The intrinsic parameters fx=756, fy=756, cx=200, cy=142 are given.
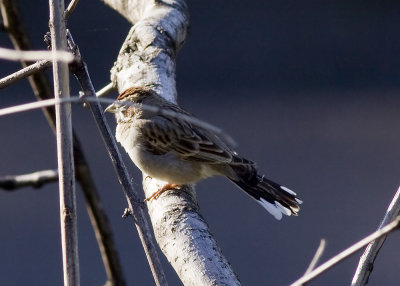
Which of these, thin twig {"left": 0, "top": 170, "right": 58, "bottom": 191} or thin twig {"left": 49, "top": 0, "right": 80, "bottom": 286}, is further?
thin twig {"left": 49, "top": 0, "right": 80, "bottom": 286}

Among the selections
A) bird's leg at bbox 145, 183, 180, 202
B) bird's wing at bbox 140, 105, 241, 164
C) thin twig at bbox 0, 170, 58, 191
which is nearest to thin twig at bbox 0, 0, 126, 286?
bird's leg at bbox 145, 183, 180, 202

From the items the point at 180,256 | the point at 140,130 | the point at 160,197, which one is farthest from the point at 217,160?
the point at 180,256

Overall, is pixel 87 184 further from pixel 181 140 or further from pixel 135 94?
pixel 181 140

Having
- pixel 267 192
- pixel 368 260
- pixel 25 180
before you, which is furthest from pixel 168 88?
pixel 25 180

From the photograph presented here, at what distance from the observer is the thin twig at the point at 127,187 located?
6.02 feet

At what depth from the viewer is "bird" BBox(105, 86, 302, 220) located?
4.02 metres

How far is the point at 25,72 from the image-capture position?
197 centimetres

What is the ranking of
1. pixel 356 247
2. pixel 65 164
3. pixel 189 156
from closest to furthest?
pixel 356 247 → pixel 65 164 → pixel 189 156

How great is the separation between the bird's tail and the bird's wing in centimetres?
12

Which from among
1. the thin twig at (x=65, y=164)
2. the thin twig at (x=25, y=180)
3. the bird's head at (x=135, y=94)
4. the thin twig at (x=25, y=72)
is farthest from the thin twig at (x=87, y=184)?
the thin twig at (x=25, y=180)

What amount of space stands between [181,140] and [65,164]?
8.70 feet

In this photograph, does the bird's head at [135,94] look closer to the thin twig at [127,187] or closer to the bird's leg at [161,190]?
the bird's leg at [161,190]

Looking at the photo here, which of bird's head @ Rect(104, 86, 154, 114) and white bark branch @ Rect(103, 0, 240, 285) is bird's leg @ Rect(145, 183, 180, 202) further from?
bird's head @ Rect(104, 86, 154, 114)

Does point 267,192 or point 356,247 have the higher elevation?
point 267,192
